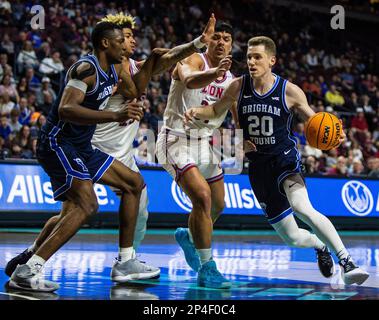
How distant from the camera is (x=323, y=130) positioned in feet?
24.3

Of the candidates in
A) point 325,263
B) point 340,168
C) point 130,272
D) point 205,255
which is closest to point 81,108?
point 130,272

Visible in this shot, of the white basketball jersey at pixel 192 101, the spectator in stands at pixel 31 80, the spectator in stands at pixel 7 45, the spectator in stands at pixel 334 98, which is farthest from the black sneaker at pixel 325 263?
the spectator in stands at pixel 334 98

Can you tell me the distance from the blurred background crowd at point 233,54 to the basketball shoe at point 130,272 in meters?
7.28

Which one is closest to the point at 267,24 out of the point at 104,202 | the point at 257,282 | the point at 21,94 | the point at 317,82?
the point at 317,82

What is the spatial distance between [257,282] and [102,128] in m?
2.35

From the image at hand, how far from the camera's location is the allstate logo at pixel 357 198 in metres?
16.7

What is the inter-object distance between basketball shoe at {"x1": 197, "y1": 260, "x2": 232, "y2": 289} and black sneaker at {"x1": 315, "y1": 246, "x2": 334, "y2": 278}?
0.96 m

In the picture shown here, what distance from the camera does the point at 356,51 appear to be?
30.0 meters

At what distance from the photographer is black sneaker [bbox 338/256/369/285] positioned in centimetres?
710

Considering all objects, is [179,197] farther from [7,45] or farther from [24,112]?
[7,45]

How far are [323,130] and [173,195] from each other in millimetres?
7941

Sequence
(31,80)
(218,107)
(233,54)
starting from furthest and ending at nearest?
(233,54) < (31,80) < (218,107)

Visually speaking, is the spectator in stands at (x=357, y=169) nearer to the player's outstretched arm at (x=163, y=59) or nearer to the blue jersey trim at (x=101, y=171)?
the player's outstretched arm at (x=163, y=59)
